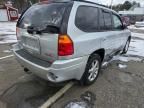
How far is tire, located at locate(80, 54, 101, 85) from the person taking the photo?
367 centimetres

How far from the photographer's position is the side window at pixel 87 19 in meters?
3.26

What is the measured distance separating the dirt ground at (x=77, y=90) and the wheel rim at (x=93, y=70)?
19cm

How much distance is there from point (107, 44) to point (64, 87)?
1526 millimetres

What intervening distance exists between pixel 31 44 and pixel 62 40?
819mm

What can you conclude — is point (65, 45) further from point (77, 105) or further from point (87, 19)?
point (77, 105)

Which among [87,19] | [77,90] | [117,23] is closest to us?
[87,19]

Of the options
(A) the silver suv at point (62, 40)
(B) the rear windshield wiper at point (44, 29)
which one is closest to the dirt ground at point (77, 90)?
(A) the silver suv at point (62, 40)

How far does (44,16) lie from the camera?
10.8 feet

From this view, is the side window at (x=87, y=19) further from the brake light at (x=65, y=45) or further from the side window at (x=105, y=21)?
the brake light at (x=65, y=45)

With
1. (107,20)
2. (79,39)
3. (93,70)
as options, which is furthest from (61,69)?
(107,20)

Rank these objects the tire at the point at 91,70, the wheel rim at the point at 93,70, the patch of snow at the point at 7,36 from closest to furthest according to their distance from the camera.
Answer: the tire at the point at 91,70, the wheel rim at the point at 93,70, the patch of snow at the point at 7,36

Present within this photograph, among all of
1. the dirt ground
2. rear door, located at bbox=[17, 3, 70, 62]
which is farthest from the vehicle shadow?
rear door, located at bbox=[17, 3, 70, 62]

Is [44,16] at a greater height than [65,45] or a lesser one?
greater

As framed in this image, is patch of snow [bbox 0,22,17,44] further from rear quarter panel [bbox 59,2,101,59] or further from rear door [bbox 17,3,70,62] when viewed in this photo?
rear quarter panel [bbox 59,2,101,59]
